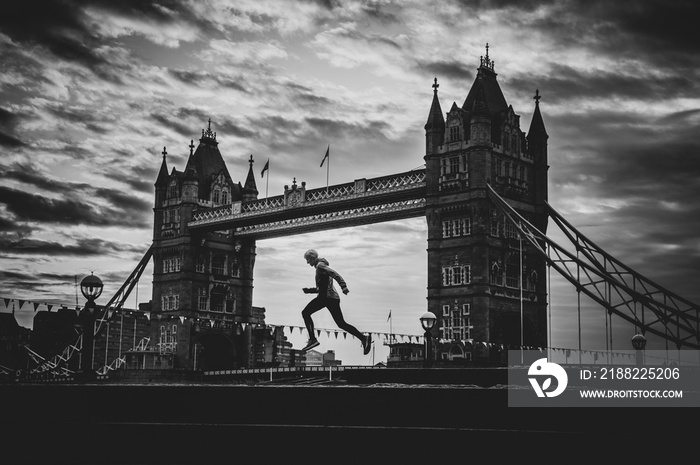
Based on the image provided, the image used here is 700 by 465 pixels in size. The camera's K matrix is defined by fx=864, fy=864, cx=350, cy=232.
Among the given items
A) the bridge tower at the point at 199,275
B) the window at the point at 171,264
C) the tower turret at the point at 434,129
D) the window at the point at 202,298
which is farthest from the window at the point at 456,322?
the window at the point at 171,264

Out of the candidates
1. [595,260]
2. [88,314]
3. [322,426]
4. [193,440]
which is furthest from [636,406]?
[595,260]

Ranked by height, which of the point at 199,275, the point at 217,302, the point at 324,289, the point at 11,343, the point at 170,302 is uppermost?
the point at 199,275

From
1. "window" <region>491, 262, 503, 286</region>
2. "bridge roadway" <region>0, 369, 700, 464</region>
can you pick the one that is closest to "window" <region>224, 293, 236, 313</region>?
"window" <region>491, 262, 503, 286</region>

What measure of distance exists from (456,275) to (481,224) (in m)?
3.42

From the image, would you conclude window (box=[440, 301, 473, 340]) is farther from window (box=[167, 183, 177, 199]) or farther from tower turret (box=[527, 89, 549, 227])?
window (box=[167, 183, 177, 199])

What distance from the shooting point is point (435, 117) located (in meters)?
53.5

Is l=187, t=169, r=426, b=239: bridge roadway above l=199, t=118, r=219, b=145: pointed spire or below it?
below

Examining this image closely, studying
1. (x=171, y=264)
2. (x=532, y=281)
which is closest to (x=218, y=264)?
(x=171, y=264)

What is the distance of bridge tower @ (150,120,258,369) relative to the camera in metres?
67.1

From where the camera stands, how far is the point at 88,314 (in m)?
23.8

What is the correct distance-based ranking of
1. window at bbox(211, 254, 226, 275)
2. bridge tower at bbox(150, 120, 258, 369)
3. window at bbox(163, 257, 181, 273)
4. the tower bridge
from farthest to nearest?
window at bbox(211, 254, 226, 275)
window at bbox(163, 257, 181, 273)
bridge tower at bbox(150, 120, 258, 369)
the tower bridge

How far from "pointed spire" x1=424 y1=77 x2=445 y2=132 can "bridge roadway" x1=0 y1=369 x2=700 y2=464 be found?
43.7m

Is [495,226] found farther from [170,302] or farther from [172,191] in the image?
[172,191]

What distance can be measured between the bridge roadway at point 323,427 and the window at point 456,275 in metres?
40.6
